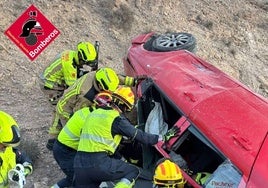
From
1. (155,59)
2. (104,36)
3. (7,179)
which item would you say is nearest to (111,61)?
(104,36)

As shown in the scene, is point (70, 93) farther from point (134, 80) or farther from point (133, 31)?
point (133, 31)

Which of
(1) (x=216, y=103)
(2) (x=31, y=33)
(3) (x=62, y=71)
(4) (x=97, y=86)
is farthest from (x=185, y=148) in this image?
(2) (x=31, y=33)

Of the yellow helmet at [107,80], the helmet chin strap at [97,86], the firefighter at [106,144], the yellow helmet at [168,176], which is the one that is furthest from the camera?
the helmet chin strap at [97,86]

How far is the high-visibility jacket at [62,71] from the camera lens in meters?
8.09

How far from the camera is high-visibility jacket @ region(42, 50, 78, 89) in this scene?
8.09m

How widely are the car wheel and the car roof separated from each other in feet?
1.20

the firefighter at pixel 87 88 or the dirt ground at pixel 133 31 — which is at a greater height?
the firefighter at pixel 87 88

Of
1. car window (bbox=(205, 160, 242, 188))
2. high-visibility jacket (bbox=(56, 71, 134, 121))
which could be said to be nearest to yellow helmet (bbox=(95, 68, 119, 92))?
high-visibility jacket (bbox=(56, 71, 134, 121))

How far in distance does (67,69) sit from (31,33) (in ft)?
9.62

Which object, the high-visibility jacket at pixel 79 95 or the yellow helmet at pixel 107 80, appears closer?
the yellow helmet at pixel 107 80

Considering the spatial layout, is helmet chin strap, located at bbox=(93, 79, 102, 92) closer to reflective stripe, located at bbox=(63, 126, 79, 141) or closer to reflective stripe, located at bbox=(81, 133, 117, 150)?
reflective stripe, located at bbox=(63, 126, 79, 141)

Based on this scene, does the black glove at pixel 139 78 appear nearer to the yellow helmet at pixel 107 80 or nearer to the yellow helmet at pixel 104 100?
the yellow helmet at pixel 107 80

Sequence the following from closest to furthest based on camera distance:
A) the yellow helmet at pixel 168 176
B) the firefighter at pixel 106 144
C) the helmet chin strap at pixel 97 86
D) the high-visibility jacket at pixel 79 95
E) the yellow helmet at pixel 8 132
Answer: the yellow helmet at pixel 168 176
the yellow helmet at pixel 8 132
the firefighter at pixel 106 144
the helmet chin strap at pixel 97 86
the high-visibility jacket at pixel 79 95

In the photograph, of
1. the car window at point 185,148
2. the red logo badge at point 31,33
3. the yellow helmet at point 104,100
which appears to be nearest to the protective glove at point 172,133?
the car window at point 185,148
